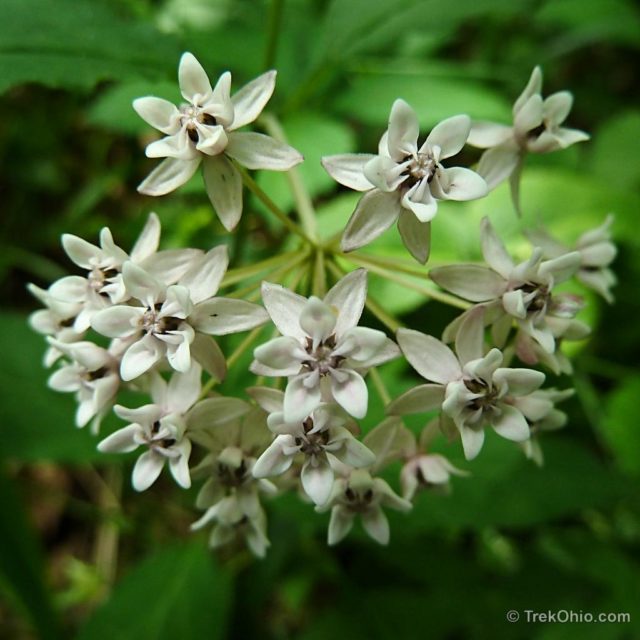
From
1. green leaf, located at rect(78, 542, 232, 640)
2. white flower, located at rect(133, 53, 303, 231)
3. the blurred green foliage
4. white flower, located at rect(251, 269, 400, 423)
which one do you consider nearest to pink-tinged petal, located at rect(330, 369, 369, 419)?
white flower, located at rect(251, 269, 400, 423)

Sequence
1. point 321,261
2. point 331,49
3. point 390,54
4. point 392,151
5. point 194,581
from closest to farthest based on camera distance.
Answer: point 392,151
point 321,261
point 331,49
point 194,581
point 390,54

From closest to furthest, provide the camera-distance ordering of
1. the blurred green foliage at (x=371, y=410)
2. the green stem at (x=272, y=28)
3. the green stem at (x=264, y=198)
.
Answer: the green stem at (x=264, y=198), the green stem at (x=272, y=28), the blurred green foliage at (x=371, y=410)

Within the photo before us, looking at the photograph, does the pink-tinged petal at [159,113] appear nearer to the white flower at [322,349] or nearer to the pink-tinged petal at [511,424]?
the white flower at [322,349]

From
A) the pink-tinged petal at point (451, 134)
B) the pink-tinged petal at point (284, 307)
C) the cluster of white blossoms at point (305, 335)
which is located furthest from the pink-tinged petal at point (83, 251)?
the pink-tinged petal at point (451, 134)

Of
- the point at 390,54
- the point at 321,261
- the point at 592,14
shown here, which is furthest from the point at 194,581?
the point at 592,14

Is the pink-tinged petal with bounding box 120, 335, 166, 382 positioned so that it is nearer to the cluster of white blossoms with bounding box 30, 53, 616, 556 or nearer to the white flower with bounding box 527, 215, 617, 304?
the cluster of white blossoms with bounding box 30, 53, 616, 556

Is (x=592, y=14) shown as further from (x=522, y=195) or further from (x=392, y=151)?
(x=392, y=151)

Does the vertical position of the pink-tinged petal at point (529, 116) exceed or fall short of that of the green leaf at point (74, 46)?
it falls short
